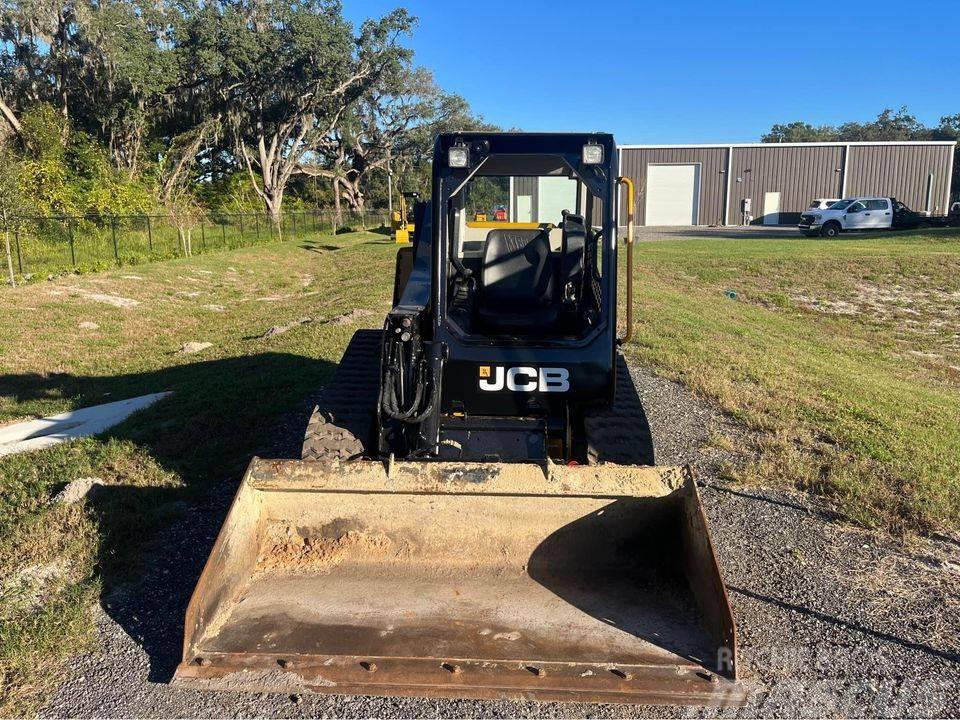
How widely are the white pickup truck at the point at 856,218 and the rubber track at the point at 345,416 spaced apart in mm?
29921

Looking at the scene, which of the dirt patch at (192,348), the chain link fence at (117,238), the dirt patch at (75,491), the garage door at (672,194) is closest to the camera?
the dirt patch at (75,491)

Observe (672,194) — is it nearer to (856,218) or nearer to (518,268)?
(856,218)

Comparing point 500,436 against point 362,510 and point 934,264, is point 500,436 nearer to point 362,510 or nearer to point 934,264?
point 362,510

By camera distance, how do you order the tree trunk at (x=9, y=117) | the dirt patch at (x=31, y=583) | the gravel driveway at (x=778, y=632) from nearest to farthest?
the gravel driveway at (x=778, y=632) < the dirt patch at (x=31, y=583) < the tree trunk at (x=9, y=117)

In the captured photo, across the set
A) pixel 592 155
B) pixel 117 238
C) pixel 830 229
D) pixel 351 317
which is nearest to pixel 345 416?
pixel 592 155

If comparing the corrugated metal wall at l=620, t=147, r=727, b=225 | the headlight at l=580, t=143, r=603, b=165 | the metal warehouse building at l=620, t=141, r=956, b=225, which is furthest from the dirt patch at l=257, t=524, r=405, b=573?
the corrugated metal wall at l=620, t=147, r=727, b=225

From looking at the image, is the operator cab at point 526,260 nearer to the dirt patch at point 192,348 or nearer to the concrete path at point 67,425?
the concrete path at point 67,425

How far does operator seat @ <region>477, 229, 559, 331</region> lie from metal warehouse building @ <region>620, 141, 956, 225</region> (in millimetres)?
40842

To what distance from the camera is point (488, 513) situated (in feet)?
13.4

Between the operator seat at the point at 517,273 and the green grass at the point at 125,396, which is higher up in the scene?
the operator seat at the point at 517,273

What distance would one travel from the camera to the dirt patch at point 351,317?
500 inches

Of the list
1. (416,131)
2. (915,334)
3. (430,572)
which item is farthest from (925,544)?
(416,131)

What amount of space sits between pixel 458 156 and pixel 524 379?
133cm

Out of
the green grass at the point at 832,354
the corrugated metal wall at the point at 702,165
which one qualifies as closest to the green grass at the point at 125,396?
the green grass at the point at 832,354
